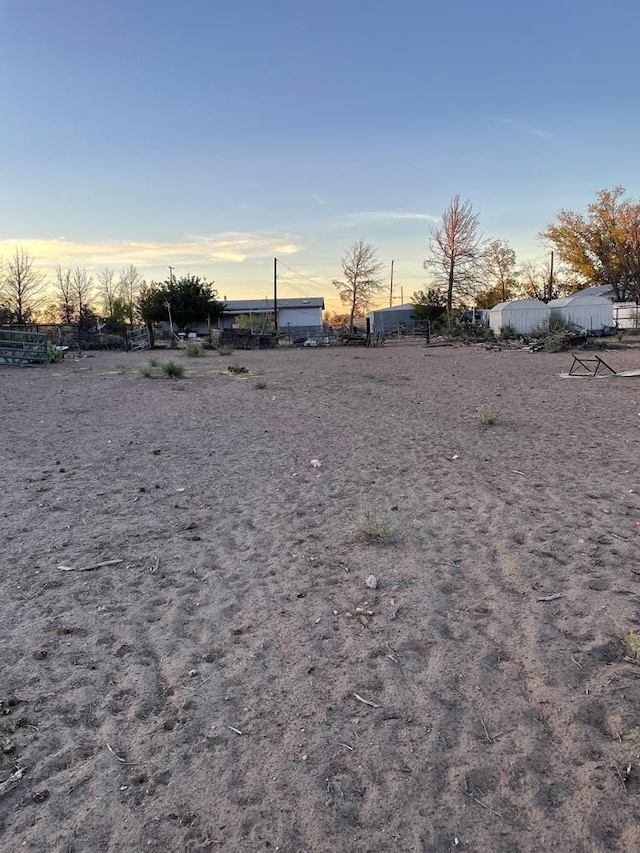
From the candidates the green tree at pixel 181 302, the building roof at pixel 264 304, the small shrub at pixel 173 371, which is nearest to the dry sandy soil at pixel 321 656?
the small shrub at pixel 173 371

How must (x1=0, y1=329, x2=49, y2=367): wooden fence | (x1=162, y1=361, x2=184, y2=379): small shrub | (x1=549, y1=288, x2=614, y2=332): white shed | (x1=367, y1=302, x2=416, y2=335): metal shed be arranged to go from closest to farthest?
(x1=162, y1=361, x2=184, y2=379): small shrub, (x1=0, y1=329, x2=49, y2=367): wooden fence, (x1=549, y1=288, x2=614, y2=332): white shed, (x1=367, y1=302, x2=416, y2=335): metal shed

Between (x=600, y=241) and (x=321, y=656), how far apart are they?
61.7 metres

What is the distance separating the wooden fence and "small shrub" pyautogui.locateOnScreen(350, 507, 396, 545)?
20.2 m

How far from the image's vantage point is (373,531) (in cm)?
Result: 400

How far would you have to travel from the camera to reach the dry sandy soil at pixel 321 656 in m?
1.78

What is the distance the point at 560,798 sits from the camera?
1813 millimetres

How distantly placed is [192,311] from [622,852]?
52.1m

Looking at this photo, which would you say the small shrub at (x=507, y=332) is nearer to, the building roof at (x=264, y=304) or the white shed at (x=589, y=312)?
the white shed at (x=589, y=312)

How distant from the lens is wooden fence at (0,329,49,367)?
2064 cm

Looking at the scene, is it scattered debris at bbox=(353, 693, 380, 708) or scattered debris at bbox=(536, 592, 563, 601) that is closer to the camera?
scattered debris at bbox=(353, 693, 380, 708)

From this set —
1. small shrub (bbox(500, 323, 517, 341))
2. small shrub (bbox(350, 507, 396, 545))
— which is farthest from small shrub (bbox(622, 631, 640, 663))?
small shrub (bbox(500, 323, 517, 341))

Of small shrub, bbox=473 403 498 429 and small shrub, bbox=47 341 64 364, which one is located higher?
small shrub, bbox=47 341 64 364

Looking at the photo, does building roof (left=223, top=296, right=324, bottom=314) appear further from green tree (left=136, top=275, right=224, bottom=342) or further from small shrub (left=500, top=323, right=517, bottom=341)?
small shrub (left=500, top=323, right=517, bottom=341)

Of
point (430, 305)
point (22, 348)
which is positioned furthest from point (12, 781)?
point (430, 305)
